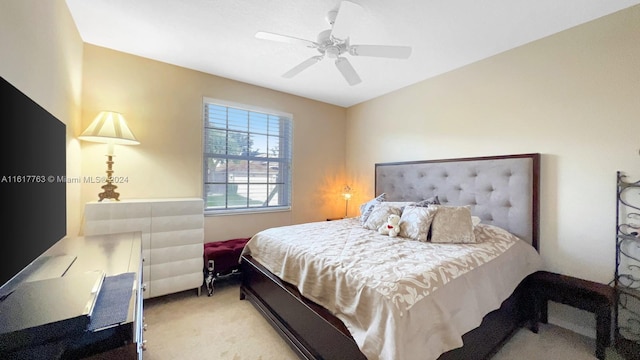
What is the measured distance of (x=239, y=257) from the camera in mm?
2865

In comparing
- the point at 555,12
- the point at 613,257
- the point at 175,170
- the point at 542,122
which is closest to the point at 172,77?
the point at 175,170

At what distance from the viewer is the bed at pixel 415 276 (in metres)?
1.31

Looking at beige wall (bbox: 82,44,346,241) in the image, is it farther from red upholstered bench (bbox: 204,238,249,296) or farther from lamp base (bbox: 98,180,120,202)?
red upholstered bench (bbox: 204,238,249,296)

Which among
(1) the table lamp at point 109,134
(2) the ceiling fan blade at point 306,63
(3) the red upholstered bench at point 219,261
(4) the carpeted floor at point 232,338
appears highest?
(2) the ceiling fan blade at point 306,63

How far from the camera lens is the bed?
1.31m

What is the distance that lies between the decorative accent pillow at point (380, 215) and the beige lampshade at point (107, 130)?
251 centimetres

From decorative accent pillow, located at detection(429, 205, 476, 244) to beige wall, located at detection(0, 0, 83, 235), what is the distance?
9.11ft

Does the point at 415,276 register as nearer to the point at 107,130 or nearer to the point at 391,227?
the point at 391,227

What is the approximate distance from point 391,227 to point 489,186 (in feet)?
3.73

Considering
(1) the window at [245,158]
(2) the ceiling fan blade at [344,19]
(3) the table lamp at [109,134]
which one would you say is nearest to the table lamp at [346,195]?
(1) the window at [245,158]

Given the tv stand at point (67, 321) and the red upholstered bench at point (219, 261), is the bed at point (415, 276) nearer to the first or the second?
the red upholstered bench at point (219, 261)

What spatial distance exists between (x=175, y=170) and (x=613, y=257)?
13.8 ft

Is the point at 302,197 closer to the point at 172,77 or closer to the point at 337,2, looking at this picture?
the point at 172,77

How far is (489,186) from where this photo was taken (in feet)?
8.63
